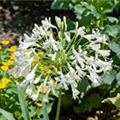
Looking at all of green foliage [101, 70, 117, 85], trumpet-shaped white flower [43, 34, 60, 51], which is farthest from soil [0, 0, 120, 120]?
trumpet-shaped white flower [43, 34, 60, 51]

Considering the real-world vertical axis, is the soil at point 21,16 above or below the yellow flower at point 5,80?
above

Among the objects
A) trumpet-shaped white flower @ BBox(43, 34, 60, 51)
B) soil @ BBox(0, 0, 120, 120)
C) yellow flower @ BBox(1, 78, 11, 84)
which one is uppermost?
soil @ BBox(0, 0, 120, 120)

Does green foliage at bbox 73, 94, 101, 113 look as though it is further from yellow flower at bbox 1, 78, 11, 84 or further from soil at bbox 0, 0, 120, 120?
soil at bbox 0, 0, 120, 120


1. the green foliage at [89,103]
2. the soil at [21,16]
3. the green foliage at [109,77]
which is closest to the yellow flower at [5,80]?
the green foliage at [109,77]

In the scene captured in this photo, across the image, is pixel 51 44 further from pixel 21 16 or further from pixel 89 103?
pixel 21 16

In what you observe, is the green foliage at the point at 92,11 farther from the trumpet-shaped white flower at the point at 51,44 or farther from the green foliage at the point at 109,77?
the trumpet-shaped white flower at the point at 51,44

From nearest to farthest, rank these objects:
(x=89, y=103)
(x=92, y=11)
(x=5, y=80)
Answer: (x=5, y=80) < (x=92, y=11) < (x=89, y=103)

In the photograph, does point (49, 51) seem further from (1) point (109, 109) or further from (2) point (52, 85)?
(1) point (109, 109)

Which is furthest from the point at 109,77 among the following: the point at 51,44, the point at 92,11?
the point at 51,44

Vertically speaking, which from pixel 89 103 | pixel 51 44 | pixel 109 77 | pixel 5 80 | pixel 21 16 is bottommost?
pixel 89 103

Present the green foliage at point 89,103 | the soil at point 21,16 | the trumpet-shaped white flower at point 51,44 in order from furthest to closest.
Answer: the soil at point 21,16, the green foliage at point 89,103, the trumpet-shaped white flower at point 51,44

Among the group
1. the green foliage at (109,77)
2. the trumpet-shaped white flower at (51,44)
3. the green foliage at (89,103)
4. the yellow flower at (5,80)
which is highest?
the trumpet-shaped white flower at (51,44)

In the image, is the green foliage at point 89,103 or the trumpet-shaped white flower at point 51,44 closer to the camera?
the trumpet-shaped white flower at point 51,44
